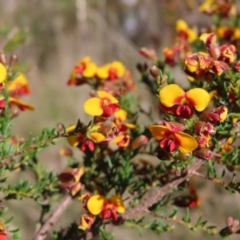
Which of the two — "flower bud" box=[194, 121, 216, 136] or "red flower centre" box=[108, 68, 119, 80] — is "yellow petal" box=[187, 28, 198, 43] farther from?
"flower bud" box=[194, 121, 216, 136]

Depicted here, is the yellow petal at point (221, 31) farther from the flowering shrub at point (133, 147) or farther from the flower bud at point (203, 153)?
the flower bud at point (203, 153)

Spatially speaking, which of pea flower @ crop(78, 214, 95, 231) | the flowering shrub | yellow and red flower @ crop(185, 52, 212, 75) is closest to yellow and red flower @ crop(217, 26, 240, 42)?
the flowering shrub

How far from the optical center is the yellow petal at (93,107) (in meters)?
0.91

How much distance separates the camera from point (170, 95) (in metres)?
0.83

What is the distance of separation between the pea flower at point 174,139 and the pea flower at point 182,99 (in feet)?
0.15

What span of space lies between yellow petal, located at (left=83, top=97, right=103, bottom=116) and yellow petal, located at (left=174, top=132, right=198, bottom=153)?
185 millimetres

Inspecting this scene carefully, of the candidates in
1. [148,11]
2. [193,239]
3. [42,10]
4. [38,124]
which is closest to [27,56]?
[42,10]

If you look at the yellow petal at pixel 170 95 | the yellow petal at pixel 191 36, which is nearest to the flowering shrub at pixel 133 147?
the yellow petal at pixel 170 95

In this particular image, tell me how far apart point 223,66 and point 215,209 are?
262cm

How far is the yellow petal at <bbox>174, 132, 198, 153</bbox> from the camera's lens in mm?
796

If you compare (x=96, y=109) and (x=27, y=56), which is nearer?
(x=96, y=109)

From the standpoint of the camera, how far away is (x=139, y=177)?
44.4 inches

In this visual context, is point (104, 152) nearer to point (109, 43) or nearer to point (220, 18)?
point (220, 18)

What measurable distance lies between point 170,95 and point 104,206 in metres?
0.28
